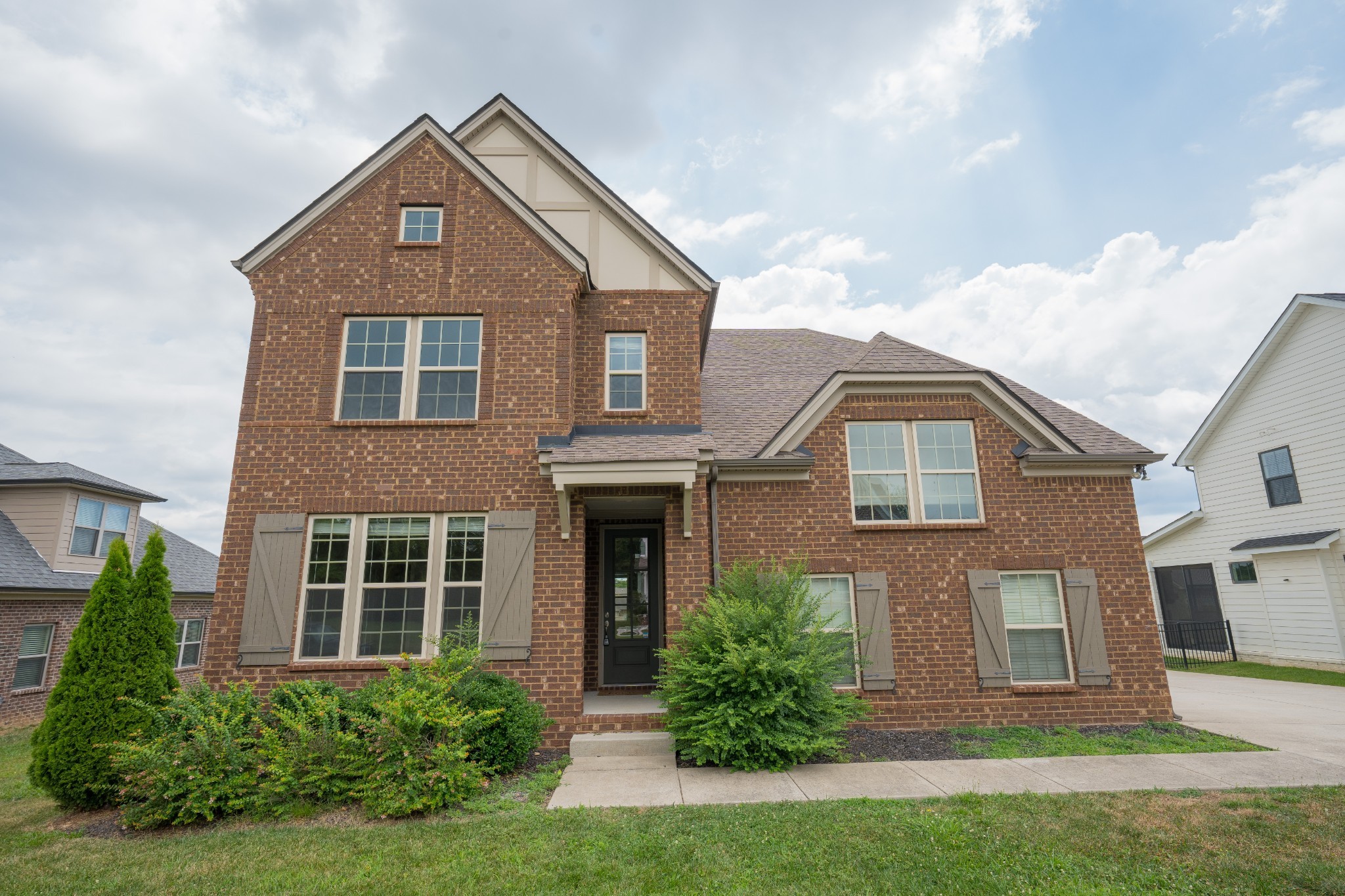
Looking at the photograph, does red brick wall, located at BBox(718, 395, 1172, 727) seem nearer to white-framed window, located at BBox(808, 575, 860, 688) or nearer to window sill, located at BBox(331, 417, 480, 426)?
white-framed window, located at BBox(808, 575, 860, 688)

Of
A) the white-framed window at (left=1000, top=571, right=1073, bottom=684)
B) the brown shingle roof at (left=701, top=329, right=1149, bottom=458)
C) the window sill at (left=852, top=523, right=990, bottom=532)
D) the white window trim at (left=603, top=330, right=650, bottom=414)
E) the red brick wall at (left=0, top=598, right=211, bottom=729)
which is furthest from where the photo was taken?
the red brick wall at (left=0, top=598, right=211, bottom=729)

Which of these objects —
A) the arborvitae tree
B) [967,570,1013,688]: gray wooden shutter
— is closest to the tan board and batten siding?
[967,570,1013,688]: gray wooden shutter

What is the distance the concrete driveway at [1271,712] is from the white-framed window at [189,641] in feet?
81.8

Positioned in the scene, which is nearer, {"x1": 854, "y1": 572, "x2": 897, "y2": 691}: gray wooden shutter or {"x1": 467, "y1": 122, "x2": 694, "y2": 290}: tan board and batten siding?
A: {"x1": 854, "y1": 572, "x2": 897, "y2": 691}: gray wooden shutter

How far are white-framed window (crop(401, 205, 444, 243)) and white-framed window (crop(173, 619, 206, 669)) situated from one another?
53.6 ft

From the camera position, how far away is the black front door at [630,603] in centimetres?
1143

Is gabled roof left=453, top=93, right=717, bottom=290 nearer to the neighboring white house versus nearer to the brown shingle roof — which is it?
the brown shingle roof

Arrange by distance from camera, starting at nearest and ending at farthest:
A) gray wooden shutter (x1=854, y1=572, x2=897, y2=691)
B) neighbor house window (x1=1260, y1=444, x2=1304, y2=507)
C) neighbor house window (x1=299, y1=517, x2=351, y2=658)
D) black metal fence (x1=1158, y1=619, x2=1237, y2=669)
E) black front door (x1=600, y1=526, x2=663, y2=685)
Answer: neighbor house window (x1=299, y1=517, x2=351, y2=658), gray wooden shutter (x1=854, y1=572, x2=897, y2=691), black front door (x1=600, y1=526, x2=663, y2=685), neighbor house window (x1=1260, y1=444, x2=1304, y2=507), black metal fence (x1=1158, y1=619, x2=1237, y2=669)

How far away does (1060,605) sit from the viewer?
10.4 meters

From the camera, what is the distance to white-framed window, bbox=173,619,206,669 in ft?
66.0

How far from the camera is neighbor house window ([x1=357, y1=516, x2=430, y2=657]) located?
364 inches

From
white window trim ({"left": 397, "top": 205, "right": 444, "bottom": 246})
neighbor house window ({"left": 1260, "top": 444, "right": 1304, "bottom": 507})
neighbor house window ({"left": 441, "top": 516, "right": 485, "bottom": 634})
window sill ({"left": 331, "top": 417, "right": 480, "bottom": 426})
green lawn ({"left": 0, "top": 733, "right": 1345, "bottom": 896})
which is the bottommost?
green lawn ({"left": 0, "top": 733, "right": 1345, "bottom": 896})

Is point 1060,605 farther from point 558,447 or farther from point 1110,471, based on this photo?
point 558,447

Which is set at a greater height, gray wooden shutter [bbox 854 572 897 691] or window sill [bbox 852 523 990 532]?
window sill [bbox 852 523 990 532]
